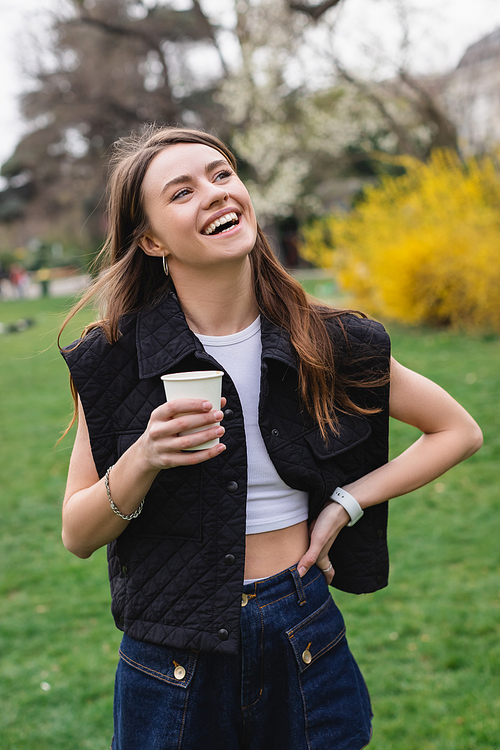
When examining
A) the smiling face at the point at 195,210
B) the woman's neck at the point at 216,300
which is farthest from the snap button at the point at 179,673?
the smiling face at the point at 195,210

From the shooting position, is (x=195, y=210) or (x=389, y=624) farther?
(x=389, y=624)

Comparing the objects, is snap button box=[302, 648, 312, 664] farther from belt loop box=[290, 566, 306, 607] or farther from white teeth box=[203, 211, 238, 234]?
white teeth box=[203, 211, 238, 234]

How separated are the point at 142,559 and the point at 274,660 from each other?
40 centimetres

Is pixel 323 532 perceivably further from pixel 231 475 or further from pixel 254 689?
pixel 254 689

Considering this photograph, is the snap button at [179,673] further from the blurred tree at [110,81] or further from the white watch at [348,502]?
the blurred tree at [110,81]

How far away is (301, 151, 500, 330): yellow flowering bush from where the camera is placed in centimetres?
1034

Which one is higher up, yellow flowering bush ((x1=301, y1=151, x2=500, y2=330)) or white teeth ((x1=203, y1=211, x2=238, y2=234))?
white teeth ((x1=203, y1=211, x2=238, y2=234))

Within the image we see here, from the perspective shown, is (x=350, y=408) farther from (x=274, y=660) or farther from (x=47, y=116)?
(x=47, y=116)

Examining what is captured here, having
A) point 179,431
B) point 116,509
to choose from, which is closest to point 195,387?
point 179,431

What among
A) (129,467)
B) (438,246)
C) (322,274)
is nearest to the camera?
(129,467)

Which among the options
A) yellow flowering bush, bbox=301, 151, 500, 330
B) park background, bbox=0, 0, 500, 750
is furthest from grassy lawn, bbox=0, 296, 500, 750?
yellow flowering bush, bbox=301, 151, 500, 330

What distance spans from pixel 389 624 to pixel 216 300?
3.02 metres

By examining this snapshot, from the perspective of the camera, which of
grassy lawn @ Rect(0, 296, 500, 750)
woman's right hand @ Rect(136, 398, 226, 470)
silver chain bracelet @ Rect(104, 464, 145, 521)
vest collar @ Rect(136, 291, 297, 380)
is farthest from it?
grassy lawn @ Rect(0, 296, 500, 750)

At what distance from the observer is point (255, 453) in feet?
5.16
